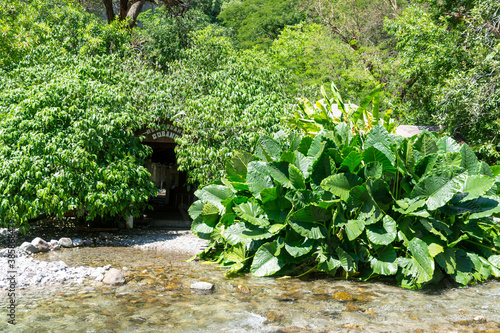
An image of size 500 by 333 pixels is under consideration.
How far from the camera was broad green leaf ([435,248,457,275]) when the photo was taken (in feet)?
18.8

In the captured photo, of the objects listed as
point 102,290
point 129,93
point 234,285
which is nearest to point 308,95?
point 129,93

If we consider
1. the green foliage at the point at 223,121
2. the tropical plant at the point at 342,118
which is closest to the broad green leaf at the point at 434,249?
the tropical plant at the point at 342,118

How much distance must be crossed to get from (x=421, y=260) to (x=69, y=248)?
6562mm

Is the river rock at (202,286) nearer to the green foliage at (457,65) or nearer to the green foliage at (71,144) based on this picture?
the green foliage at (71,144)

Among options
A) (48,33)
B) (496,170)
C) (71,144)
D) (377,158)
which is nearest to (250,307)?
(377,158)

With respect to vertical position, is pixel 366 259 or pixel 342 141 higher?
pixel 342 141

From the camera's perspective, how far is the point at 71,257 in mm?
7578

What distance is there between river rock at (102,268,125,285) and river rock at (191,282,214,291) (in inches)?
38.6

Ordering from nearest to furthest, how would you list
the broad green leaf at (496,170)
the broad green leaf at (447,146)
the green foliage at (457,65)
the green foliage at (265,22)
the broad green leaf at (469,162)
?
the broad green leaf at (469,162) → the broad green leaf at (447,146) → the broad green leaf at (496,170) → the green foliage at (457,65) → the green foliage at (265,22)

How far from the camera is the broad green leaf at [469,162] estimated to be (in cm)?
622

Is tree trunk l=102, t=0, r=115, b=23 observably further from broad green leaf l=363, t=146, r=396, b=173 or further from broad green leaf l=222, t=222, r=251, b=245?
broad green leaf l=363, t=146, r=396, b=173

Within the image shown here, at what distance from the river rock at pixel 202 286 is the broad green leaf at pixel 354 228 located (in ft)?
6.43

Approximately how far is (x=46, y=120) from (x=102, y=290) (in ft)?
14.0

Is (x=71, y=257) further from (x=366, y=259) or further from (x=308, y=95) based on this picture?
(x=308, y=95)
